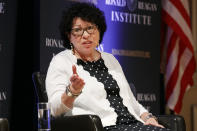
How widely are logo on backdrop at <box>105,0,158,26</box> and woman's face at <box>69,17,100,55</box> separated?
1.84 metres

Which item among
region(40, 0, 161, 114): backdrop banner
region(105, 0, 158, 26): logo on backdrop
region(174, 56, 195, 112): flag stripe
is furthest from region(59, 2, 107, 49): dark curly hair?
region(174, 56, 195, 112): flag stripe

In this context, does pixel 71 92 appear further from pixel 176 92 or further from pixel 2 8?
pixel 176 92

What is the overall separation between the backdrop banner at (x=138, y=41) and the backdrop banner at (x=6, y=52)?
1.07m

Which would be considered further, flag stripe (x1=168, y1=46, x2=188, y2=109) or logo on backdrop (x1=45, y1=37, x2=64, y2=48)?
flag stripe (x1=168, y1=46, x2=188, y2=109)

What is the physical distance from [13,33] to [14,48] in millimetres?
157

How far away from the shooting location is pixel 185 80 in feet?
19.6

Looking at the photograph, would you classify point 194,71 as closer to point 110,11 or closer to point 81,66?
point 110,11

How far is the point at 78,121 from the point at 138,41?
9.46ft

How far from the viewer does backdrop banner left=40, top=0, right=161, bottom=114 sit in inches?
211

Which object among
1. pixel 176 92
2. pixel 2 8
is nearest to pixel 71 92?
pixel 2 8

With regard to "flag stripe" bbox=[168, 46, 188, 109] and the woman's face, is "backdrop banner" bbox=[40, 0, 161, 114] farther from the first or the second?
the woman's face

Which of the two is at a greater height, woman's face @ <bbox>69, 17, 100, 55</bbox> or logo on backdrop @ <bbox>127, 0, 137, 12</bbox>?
logo on backdrop @ <bbox>127, 0, 137, 12</bbox>

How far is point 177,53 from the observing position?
600 centimetres

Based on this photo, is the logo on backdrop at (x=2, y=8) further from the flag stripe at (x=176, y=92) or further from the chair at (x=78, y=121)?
the flag stripe at (x=176, y=92)
